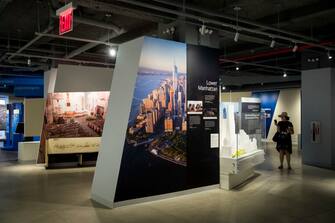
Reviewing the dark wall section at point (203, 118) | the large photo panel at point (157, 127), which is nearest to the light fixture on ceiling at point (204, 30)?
the dark wall section at point (203, 118)

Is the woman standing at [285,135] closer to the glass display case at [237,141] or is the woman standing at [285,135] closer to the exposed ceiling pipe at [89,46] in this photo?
the glass display case at [237,141]

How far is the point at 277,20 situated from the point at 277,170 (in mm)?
3824

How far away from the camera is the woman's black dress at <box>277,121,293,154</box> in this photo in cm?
875

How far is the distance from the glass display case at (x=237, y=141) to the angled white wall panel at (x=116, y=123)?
2355 millimetres

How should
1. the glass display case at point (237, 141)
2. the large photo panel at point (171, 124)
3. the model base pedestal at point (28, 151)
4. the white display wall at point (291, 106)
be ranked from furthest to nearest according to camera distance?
the white display wall at point (291, 106)
the model base pedestal at point (28, 151)
the glass display case at point (237, 141)
the large photo panel at point (171, 124)

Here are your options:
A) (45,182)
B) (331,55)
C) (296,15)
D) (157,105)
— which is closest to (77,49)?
(45,182)

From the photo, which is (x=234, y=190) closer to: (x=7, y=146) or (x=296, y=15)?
(x=296, y=15)

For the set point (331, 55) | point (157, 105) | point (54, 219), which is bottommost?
point (54, 219)

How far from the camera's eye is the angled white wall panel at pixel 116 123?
5.51m

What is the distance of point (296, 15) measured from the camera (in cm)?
738

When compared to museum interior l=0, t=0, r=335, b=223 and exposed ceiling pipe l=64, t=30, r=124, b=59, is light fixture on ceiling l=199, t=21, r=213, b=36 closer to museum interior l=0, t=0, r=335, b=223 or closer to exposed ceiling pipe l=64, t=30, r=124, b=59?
museum interior l=0, t=0, r=335, b=223

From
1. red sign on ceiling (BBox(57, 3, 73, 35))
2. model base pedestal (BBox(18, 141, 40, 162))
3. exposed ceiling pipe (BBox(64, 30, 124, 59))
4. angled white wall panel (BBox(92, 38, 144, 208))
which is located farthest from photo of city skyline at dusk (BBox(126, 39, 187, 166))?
model base pedestal (BBox(18, 141, 40, 162))

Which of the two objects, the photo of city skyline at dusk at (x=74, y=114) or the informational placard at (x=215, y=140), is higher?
the photo of city skyline at dusk at (x=74, y=114)

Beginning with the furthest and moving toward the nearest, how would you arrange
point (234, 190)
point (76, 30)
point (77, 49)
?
point (77, 49), point (76, 30), point (234, 190)
